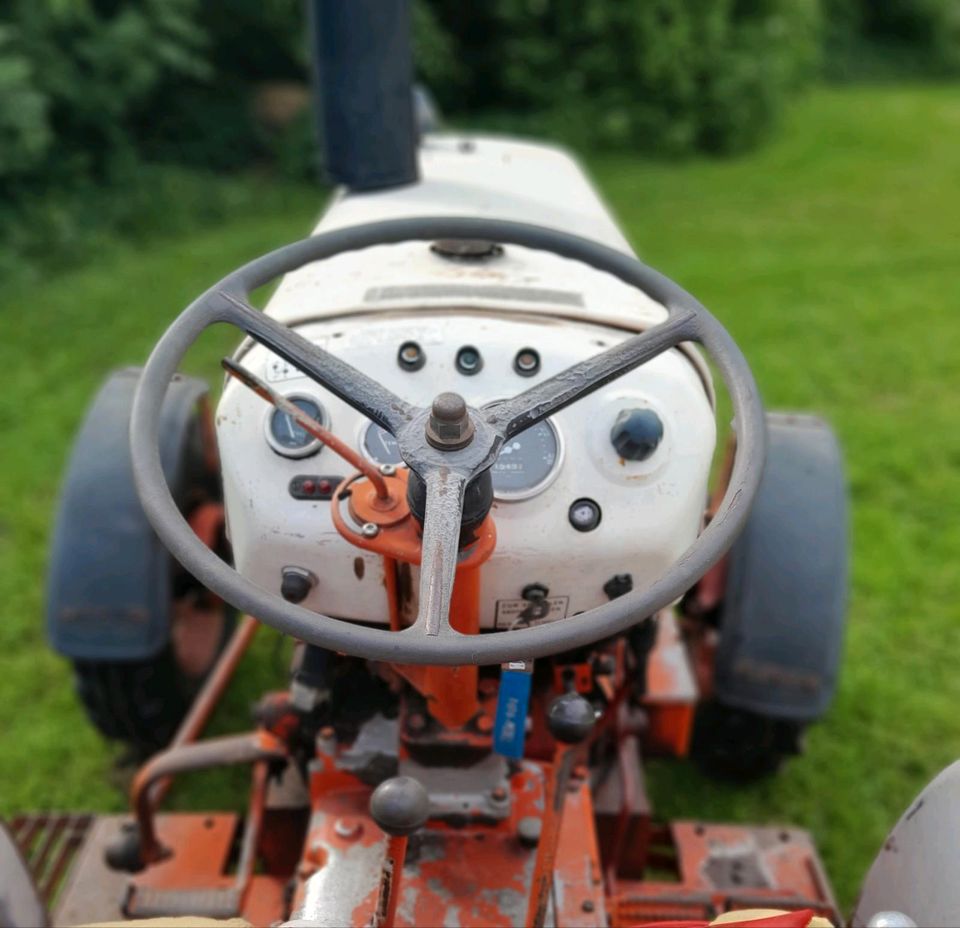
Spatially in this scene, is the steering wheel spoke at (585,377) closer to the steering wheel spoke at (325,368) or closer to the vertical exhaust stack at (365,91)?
the steering wheel spoke at (325,368)

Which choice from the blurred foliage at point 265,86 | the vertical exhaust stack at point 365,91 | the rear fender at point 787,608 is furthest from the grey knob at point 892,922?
the blurred foliage at point 265,86

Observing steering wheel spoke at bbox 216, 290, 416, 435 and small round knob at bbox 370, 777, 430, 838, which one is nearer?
small round knob at bbox 370, 777, 430, 838

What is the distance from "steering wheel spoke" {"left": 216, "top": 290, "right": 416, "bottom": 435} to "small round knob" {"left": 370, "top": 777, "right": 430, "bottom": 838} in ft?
1.35

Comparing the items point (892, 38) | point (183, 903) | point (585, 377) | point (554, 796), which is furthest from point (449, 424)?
point (892, 38)

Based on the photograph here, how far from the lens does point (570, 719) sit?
50.7 inches

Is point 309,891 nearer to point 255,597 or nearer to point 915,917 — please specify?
point 255,597

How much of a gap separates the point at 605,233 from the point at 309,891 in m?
1.43

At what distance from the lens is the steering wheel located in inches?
43.2

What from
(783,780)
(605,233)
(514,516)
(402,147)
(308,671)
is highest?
(402,147)

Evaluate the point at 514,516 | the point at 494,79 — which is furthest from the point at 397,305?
the point at 494,79

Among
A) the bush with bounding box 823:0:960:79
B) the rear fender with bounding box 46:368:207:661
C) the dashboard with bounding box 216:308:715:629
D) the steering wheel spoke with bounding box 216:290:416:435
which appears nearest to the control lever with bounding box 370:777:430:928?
the dashboard with bounding box 216:308:715:629

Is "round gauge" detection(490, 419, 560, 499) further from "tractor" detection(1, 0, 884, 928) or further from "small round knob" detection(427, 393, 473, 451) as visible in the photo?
"small round knob" detection(427, 393, 473, 451)

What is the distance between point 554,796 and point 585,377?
1.90ft

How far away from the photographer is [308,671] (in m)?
1.60
